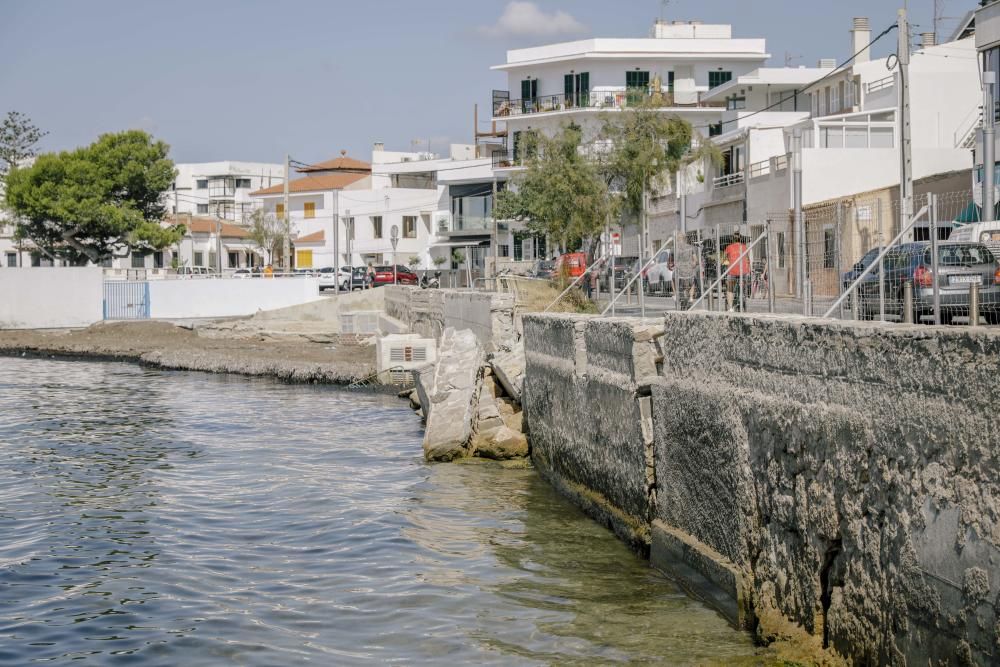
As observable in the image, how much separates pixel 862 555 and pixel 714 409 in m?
2.21

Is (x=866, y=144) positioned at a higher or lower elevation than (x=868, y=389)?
higher

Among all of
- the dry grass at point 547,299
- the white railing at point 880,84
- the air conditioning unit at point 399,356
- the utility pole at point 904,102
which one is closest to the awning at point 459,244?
the white railing at point 880,84

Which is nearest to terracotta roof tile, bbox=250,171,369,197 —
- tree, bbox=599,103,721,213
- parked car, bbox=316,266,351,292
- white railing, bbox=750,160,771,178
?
parked car, bbox=316,266,351,292

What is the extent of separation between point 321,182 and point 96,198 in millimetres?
33073

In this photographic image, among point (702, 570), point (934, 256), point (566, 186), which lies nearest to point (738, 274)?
point (934, 256)

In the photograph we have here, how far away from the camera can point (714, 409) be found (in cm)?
852

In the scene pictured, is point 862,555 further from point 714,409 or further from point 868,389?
point 714,409

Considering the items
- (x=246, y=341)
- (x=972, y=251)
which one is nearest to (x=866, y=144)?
(x=246, y=341)

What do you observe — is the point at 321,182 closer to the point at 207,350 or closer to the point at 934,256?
the point at 207,350

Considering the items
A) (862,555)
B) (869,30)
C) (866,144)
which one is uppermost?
(869,30)

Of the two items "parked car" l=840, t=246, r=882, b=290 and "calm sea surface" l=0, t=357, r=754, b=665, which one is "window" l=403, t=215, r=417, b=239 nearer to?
"calm sea surface" l=0, t=357, r=754, b=665

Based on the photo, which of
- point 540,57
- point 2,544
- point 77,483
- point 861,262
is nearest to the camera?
point 861,262

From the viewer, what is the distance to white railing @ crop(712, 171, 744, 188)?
4344 centimetres

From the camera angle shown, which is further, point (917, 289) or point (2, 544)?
point (2, 544)
